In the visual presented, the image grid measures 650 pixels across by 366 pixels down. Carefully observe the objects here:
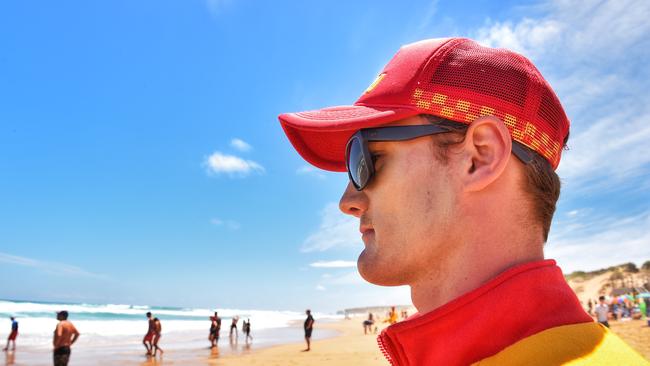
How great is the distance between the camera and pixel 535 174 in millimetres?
1270

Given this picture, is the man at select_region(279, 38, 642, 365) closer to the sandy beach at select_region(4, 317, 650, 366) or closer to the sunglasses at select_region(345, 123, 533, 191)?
the sunglasses at select_region(345, 123, 533, 191)

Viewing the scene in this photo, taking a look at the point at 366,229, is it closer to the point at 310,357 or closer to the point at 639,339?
the point at 639,339

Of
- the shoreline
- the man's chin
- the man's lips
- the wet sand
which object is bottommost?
the shoreline

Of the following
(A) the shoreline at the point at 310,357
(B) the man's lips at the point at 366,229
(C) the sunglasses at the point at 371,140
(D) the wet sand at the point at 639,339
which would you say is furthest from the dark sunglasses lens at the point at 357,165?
(A) the shoreline at the point at 310,357

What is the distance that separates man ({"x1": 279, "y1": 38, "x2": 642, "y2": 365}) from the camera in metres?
1.11

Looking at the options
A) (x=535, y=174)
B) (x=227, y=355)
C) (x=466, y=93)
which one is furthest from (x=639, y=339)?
(x=466, y=93)

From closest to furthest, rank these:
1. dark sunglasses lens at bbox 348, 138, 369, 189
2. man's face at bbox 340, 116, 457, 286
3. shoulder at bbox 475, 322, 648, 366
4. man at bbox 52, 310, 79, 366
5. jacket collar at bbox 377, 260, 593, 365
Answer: shoulder at bbox 475, 322, 648, 366, jacket collar at bbox 377, 260, 593, 365, man's face at bbox 340, 116, 457, 286, dark sunglasses lens at bbox 348, 138, 369, 189, man at bbox 52, 310, 79, 366

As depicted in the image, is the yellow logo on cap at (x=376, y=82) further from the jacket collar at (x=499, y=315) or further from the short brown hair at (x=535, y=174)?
the jacket collar at (x=499, y=315)

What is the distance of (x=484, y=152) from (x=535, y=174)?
171 millimetres

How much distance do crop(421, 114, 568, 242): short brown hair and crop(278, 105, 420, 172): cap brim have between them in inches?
4.7

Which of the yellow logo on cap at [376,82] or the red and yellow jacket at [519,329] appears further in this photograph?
the yellow logo on cap at [376,82]

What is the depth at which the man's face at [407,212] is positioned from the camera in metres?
1.23

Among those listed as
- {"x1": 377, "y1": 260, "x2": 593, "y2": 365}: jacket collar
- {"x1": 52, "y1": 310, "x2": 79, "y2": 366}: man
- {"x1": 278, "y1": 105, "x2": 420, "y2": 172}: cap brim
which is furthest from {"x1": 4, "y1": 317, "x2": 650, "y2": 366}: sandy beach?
{"x1": 377, "y1": 260, "x2": 593, "y2": 365}: jacket collar

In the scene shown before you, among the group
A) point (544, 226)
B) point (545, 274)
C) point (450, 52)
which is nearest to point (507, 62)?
point (450, 52)
